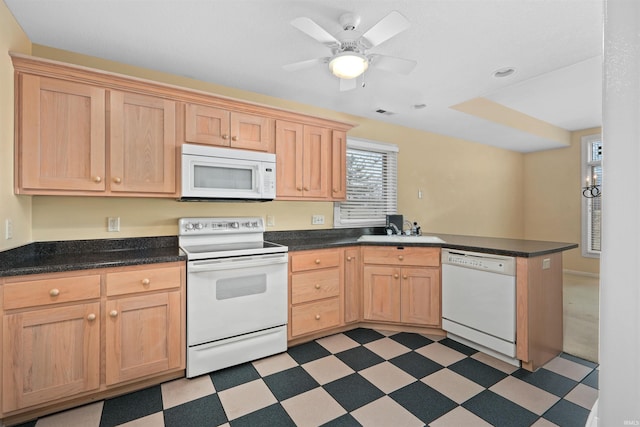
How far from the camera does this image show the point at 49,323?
183 centimetres

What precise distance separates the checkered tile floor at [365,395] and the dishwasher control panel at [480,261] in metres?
0.74

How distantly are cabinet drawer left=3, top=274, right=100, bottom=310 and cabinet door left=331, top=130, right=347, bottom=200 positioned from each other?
2.18 meters

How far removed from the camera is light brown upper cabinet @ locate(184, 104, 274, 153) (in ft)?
8.30

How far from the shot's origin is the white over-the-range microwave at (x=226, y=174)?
2455 mm

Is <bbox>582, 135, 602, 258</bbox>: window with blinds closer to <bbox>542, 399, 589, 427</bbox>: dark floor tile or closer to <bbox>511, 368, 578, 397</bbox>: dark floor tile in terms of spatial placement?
<bbox>511, 368, 578, 397</bbox>: dark floor tile

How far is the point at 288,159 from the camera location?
3.02m

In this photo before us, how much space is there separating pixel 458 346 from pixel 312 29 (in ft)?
9.05

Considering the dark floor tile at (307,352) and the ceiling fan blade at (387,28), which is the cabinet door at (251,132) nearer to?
the ceiling fan blade at (387,28)

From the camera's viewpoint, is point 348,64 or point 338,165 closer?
point 348,64

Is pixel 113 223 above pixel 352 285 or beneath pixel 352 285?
above

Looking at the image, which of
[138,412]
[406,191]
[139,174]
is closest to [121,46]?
[139,174]

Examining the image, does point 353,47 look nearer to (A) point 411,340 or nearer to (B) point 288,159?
(B) point 288,159

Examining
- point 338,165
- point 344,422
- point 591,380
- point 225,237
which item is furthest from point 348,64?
point 591,380

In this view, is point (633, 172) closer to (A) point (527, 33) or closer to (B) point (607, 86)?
(B) point (607, 86)
